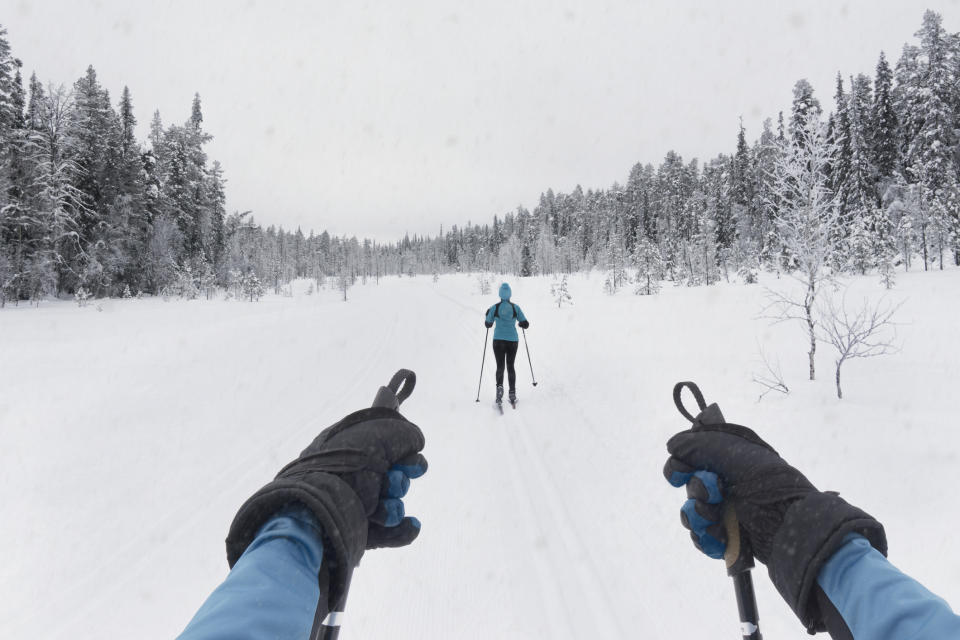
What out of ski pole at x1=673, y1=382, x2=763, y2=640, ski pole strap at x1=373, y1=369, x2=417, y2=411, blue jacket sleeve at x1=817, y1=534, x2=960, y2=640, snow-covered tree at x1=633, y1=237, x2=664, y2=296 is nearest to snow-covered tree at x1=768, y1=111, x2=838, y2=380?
ski pole at x1=673, y1=382, x2=763, y2=640

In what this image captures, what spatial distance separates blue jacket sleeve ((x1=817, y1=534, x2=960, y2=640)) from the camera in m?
0.99

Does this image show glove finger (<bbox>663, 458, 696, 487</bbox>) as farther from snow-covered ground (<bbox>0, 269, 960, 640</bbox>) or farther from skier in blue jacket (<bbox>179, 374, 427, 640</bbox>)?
snow-covered ground (<bbox>0, 269, 960, 640</bbox>)

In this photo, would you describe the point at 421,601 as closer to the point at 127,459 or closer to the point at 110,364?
the point at 127,459

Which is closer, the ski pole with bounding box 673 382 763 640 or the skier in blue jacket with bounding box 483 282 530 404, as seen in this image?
Answer: the ski pole with bounding box 673 382 763 640

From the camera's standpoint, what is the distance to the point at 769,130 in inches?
2229

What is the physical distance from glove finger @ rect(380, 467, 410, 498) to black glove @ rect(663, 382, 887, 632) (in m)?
1.16

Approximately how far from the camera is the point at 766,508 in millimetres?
1604

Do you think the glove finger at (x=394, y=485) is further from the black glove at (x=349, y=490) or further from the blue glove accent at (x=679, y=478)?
the blue glove accent at (x=679, y=478)

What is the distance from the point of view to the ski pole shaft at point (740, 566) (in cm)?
167

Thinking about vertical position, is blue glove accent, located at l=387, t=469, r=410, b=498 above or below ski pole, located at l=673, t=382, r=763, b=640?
above

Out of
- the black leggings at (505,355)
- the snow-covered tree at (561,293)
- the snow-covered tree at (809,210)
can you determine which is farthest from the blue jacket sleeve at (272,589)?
the snow-covered tree at (561,293)

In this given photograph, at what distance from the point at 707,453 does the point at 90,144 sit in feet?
132

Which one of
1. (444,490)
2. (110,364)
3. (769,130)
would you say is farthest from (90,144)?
(769,130)

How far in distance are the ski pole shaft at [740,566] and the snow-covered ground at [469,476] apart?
117cm
